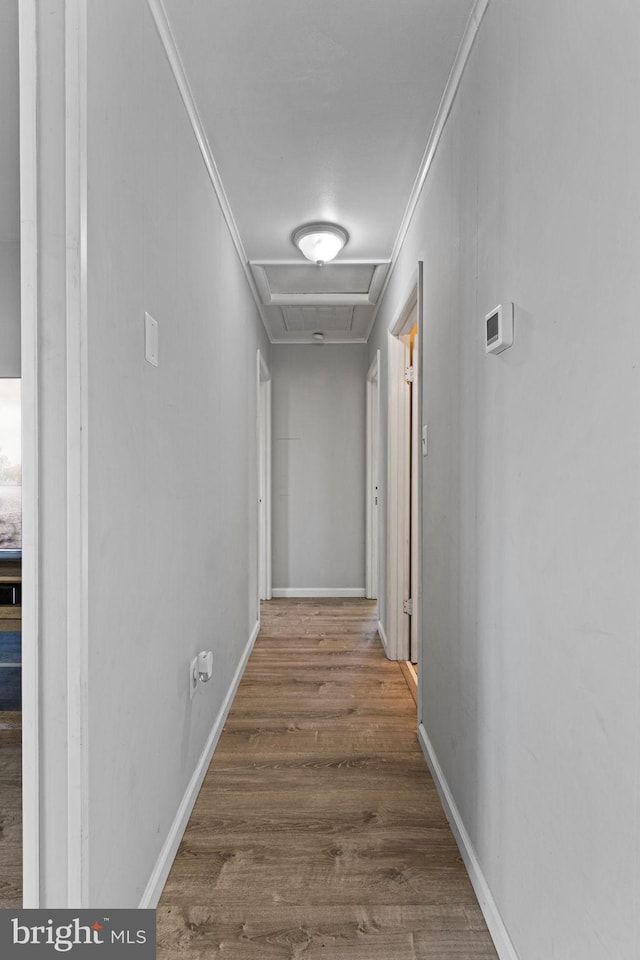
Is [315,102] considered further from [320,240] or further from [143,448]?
[143,448]

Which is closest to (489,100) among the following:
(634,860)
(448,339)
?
(448,339)

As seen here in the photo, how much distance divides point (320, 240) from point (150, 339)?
1711mm

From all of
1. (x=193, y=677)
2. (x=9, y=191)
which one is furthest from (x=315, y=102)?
(x=193, y=677)

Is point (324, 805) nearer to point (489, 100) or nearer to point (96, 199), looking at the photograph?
point (96, 199)

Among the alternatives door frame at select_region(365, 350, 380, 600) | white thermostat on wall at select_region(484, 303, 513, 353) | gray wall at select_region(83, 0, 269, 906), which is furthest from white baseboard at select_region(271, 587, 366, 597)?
white thermostat on wall at select_region(484, 303, 513, 353)

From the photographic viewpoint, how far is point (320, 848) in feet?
5.56

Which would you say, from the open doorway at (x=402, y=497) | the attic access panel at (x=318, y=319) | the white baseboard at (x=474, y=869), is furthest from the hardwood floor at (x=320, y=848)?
the attic access panel at (x=318, y=319)

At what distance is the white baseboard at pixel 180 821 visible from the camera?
1431 millimetres

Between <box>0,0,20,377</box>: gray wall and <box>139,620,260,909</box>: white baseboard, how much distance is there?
1.92 m

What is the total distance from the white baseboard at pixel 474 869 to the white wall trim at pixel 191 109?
7.95 ft

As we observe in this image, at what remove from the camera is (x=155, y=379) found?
1500mm

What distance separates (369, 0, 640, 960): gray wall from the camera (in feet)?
2.70

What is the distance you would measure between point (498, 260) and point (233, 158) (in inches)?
54.3

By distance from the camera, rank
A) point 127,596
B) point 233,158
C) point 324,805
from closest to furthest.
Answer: point 127,596
point 324,805
point 233,158
